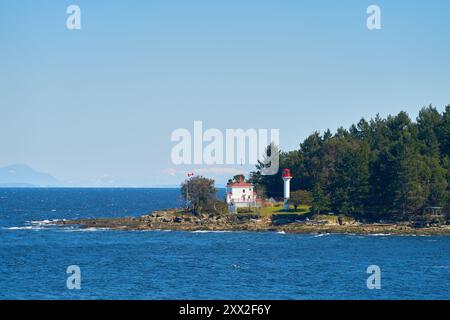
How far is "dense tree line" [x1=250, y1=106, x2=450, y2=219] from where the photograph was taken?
96.3 m

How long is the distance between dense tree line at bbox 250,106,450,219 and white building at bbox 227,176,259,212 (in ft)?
27.3

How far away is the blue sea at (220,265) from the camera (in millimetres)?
48812

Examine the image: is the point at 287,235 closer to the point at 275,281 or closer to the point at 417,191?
the point at 417,191

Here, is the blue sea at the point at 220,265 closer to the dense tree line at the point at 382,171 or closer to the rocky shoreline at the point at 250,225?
the rocky shoreline at the point at 250,225

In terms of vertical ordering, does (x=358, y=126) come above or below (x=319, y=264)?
above

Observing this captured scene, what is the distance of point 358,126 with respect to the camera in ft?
432

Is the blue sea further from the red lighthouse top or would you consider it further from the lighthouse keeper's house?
the red lighthouse top

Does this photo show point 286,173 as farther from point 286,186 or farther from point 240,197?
point 240,197

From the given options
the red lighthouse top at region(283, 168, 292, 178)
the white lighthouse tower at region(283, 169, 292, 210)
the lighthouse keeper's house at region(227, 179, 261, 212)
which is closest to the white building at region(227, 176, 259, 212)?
the lighthouse keeper's house at region(227, 179, 261, 212)

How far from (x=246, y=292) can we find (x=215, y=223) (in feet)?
180

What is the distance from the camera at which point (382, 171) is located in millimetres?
100250
